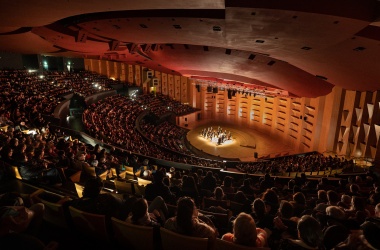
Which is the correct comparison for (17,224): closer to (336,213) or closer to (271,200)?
(271,200)

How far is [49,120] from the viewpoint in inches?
575

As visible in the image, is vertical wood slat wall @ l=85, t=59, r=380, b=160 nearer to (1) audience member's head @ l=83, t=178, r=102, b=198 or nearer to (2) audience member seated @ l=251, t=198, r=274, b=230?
(2) audience member seated @ l=251, t=198, r=274, b=230

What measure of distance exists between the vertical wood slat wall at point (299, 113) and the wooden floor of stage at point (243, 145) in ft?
3.09

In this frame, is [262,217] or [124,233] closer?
[124,233]

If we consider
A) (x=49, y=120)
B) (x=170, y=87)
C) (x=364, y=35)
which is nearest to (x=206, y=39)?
(x=364, y=35)

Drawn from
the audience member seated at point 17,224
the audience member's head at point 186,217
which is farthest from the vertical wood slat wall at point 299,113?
the audience member seated at point 17,224

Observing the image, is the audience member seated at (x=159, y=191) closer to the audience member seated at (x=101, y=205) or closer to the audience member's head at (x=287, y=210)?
the audience member seated at (x=101, y=205)

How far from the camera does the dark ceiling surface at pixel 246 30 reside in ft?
17.6

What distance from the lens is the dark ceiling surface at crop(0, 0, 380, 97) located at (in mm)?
5359

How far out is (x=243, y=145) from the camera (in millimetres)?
24125

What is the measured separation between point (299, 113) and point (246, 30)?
17704 millimetres

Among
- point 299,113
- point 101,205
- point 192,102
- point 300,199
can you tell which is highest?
point 101,205

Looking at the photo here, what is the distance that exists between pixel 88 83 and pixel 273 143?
20.9 meters

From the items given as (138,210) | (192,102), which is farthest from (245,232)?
(192,102)
